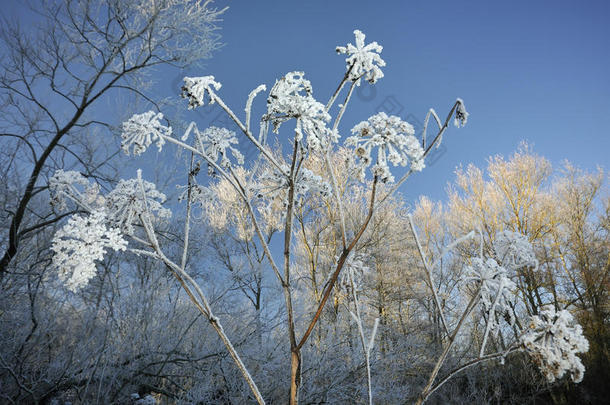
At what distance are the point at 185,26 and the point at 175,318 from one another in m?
5.00

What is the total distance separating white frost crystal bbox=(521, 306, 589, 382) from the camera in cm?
72

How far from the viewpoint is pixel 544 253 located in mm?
9820

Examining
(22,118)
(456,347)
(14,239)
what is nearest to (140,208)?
(14,239)

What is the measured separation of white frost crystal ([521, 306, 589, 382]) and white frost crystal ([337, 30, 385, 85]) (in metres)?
0.76

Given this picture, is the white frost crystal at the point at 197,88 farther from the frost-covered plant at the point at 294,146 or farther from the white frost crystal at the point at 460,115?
the white frost crystal at the point at 460,115

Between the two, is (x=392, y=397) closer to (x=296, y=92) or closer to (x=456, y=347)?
(x=296, y=92)

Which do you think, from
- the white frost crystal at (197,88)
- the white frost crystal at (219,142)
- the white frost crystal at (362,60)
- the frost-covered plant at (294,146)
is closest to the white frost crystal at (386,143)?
the frost-covered plant at (294,146)

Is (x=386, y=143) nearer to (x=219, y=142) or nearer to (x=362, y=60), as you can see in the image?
(x=362, y=60)

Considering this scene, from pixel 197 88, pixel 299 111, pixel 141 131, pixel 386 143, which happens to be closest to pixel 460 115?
pixel 386 143

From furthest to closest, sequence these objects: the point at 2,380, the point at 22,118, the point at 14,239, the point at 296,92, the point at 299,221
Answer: the point at 299,221 → the point at 22,118 → the point at 14,239 → the point at 2,380 → the point at 296,92

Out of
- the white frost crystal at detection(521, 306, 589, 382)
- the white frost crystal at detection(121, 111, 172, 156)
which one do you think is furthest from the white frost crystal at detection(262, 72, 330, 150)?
the white frost crystal at detection(521, 306, 589, 382)

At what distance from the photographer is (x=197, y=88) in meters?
0.88

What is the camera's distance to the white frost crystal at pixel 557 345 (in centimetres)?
72

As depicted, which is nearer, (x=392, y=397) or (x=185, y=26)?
(x=392, y=397)
